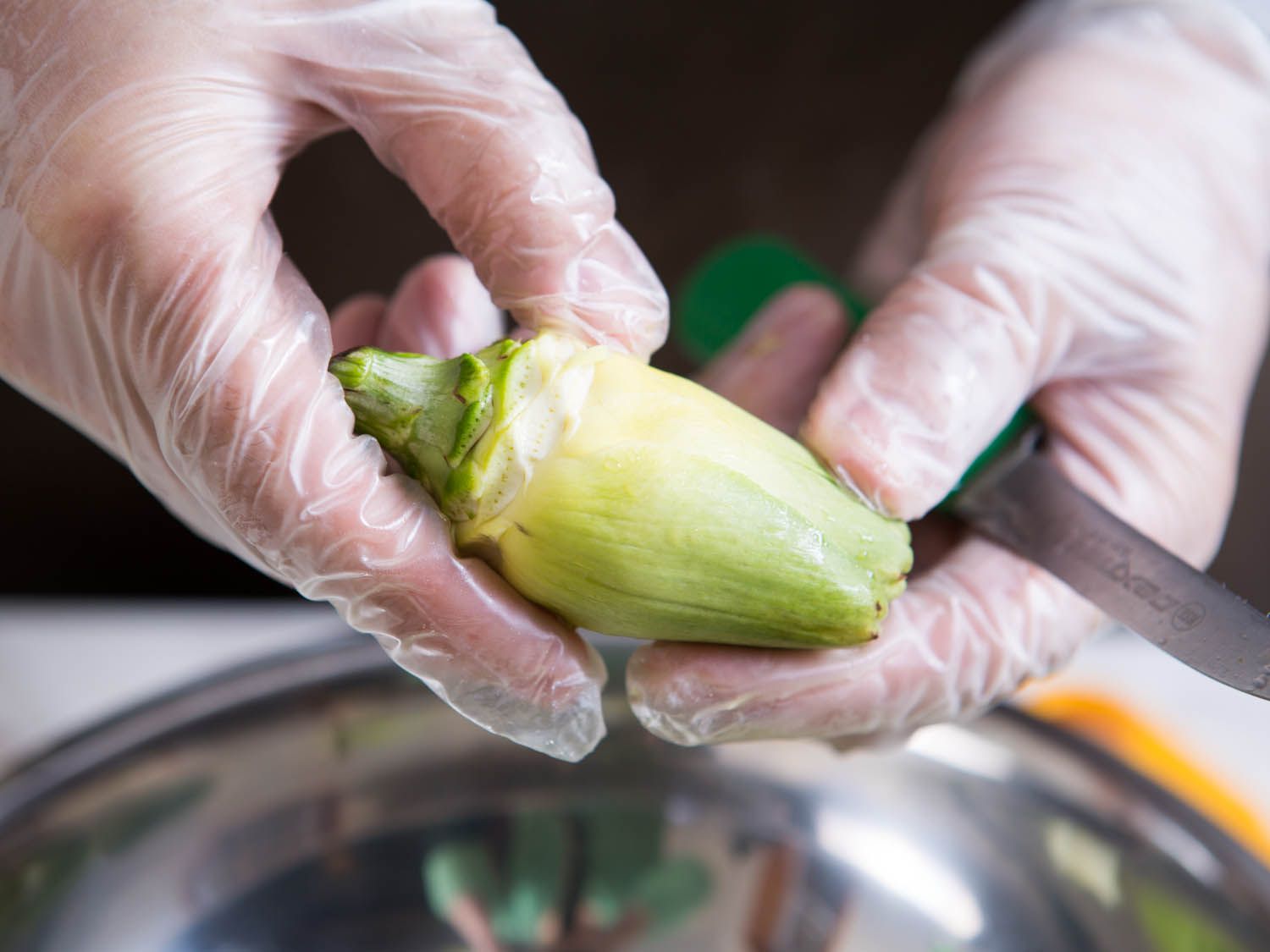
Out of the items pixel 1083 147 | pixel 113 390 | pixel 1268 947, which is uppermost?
pixel 1083 147

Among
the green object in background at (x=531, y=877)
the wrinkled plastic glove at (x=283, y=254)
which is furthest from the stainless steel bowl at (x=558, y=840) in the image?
the wrinkled plastic glove at (x=283, y=254)

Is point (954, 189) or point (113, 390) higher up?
point (954, 189)

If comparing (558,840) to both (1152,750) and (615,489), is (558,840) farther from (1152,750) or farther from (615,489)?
(1152,750)

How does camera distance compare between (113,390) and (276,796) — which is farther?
(276,796)

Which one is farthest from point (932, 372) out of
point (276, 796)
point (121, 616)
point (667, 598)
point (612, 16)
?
point (121, 616)

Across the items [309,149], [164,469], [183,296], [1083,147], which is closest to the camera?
[183,296]

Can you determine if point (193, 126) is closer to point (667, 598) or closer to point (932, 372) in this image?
point (667, 598)

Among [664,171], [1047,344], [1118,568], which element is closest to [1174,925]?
[1118,568]

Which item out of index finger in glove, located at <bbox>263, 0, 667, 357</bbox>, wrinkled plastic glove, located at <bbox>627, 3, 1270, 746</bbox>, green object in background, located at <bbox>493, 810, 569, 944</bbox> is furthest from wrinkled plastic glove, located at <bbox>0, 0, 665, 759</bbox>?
green object in background, located at <bbox>493, 810, 569, 944</bbox>
